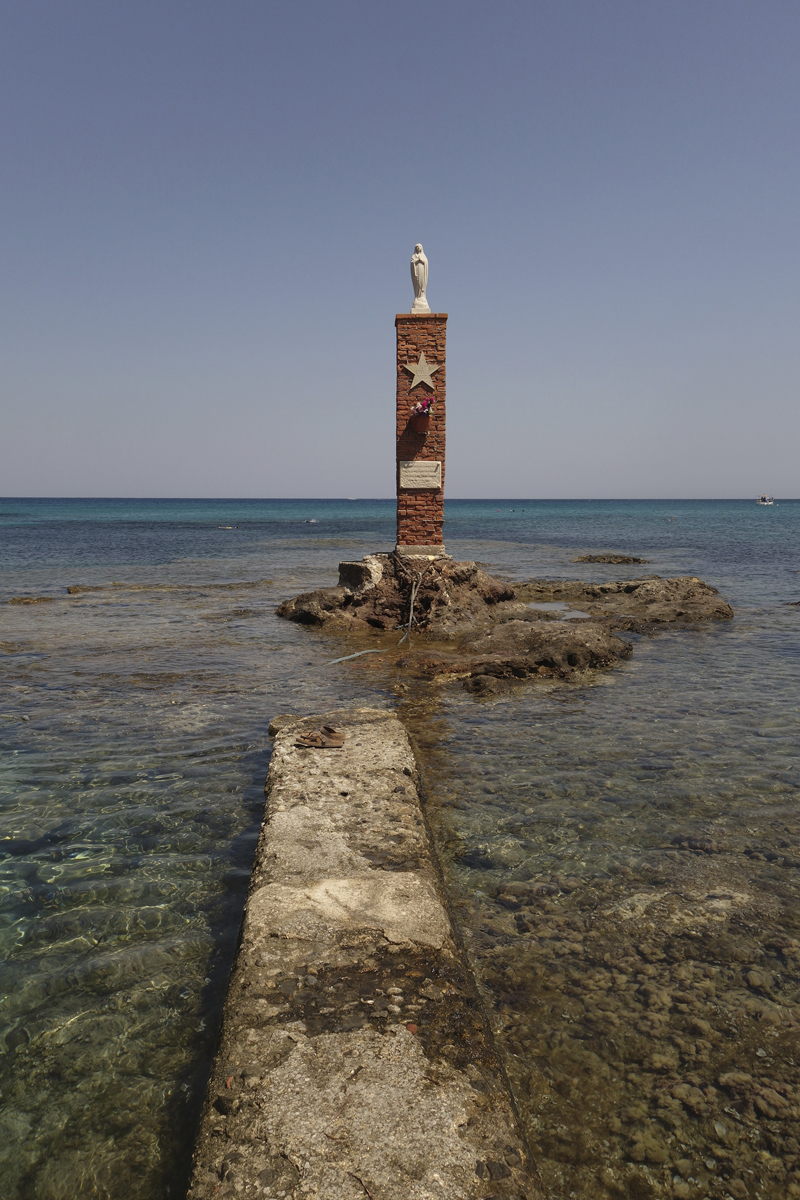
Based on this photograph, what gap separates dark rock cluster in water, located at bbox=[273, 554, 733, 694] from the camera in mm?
8523

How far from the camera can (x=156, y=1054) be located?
2.57 m

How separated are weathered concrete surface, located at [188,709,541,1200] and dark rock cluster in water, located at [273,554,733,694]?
5.03 metres

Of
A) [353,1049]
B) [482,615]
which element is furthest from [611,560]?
[353,1049]

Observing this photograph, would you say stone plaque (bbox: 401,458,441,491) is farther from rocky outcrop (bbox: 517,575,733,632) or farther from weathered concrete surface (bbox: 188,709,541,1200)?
weathered concrete surface (bbox: 188,709,541,1200)

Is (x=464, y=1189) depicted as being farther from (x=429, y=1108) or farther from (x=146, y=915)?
(x=146, y=915)

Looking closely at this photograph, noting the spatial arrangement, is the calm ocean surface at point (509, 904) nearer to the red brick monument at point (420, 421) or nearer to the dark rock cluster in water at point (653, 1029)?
the dark rock cluster in water at point (653, 1029)

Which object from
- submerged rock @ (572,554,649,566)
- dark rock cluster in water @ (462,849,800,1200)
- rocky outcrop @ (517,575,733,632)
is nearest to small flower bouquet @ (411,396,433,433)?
rocky outcrop @ (517,575,733,632)

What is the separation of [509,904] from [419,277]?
10.5m

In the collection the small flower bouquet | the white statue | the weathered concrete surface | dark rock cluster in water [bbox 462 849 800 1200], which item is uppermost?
the white statue

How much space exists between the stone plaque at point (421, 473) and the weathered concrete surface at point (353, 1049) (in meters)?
8.52

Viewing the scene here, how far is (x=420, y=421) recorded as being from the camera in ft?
36.9

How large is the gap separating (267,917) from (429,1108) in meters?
1.15

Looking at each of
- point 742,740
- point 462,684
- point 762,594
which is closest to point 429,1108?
point 742,740

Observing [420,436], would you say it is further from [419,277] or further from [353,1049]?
[353,1049]
